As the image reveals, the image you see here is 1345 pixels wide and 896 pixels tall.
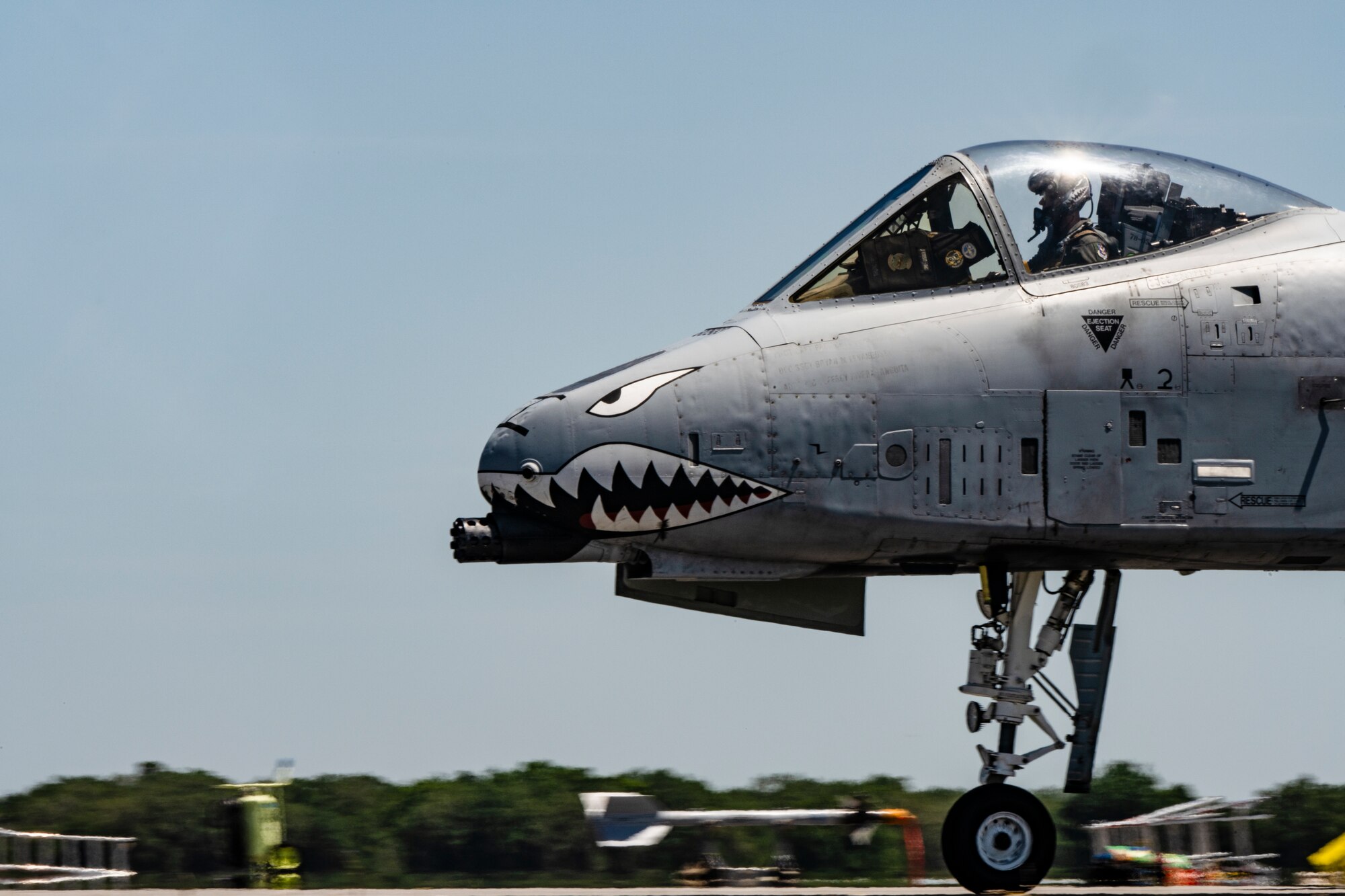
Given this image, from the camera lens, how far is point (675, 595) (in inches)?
505

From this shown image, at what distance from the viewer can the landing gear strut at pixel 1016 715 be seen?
12117mm

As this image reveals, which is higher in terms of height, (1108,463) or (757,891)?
(1108,463)

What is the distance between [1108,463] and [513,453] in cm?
396

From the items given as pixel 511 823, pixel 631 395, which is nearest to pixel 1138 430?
pixel 631 395

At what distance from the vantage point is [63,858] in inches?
648

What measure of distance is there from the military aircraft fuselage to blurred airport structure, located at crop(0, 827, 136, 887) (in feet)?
22.1

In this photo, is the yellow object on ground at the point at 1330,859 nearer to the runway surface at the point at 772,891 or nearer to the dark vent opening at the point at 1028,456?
the runway surface at the point at 772,891

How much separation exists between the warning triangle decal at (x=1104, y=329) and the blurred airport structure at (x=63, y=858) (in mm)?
9839

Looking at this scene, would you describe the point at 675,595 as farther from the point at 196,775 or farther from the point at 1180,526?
the point at 196,775

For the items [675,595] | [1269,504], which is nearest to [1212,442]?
[1269,504]

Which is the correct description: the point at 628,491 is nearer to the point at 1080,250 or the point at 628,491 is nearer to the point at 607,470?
the point at 607,470

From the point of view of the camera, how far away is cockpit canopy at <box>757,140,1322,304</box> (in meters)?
12.1

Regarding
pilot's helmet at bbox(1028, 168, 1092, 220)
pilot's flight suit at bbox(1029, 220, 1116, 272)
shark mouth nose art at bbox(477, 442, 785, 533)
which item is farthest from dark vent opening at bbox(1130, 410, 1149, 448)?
shark mouth nose art at bbox(477, 442, 785, 533)

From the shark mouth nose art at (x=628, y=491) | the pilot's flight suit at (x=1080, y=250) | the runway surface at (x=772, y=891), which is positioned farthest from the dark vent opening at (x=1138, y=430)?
the runway surface at (x=772, y=891)
